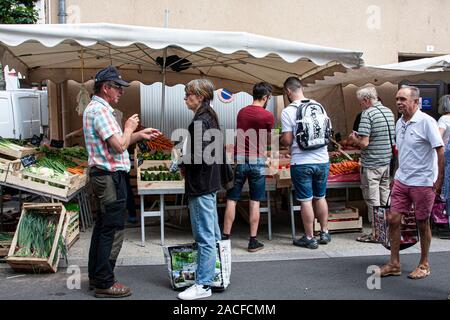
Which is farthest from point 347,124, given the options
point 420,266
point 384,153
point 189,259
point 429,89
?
point 189,259

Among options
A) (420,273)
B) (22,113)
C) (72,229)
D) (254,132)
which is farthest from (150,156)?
(22,113)

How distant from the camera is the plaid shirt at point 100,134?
4.64 m

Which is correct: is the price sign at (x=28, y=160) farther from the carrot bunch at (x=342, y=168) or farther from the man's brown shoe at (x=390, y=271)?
the man's brown shoe at (x=390, y=271)

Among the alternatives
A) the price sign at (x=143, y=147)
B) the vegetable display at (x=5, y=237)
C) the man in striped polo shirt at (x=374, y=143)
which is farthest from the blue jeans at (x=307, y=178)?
the vegetable display at (x=5, y=237)

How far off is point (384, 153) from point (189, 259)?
303 cm

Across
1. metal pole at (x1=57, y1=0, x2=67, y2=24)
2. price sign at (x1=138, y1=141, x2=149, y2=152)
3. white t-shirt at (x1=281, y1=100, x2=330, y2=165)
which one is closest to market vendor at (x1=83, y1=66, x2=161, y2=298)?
white t-shirt at (x1=281, y1=100, x2=330, y2=165)

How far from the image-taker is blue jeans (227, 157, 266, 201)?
629cm

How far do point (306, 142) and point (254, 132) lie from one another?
0.58 meters

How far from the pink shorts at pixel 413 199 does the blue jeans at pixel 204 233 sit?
67.8 inches

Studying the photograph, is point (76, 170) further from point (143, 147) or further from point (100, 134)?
point (100, 134)

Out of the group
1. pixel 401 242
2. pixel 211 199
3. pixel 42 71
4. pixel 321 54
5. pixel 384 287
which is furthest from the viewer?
pixel 42 71

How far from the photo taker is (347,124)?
1102 cm

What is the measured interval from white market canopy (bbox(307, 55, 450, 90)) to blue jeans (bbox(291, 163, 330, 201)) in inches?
83.6

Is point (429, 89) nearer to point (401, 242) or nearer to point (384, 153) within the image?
point (384, 153)
